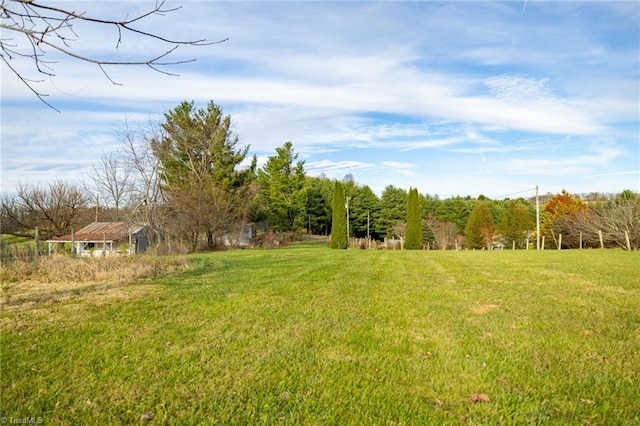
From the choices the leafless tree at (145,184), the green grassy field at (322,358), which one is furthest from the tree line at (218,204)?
the green grassy field at (322,358)

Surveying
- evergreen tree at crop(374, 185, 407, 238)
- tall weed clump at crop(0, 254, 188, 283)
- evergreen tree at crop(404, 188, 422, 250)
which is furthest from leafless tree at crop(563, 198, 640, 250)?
tall weed clump at crop(0, 254, 188, 283)

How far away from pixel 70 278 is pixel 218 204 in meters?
17.5

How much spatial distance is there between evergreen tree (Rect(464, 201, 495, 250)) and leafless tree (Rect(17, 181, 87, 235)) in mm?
37921

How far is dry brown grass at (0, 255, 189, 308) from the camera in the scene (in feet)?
21.5

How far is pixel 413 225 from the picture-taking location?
29.2 metres

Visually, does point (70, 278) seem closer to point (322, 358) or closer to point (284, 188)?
point (322, 358)

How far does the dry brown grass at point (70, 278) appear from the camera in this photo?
6547 millimetres

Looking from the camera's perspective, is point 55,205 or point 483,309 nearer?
point 483,309

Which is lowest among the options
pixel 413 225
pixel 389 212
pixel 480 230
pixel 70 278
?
pixel 70 278

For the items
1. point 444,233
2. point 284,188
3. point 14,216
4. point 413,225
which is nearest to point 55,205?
point 14,216

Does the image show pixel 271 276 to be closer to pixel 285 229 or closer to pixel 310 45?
pixel 310 45

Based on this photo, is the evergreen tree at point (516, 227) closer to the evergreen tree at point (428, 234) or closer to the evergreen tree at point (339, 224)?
the evergreen tree at point (428, 234)

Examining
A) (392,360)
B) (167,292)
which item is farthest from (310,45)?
(392,360)

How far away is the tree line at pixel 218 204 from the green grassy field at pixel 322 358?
18908 millimetres
